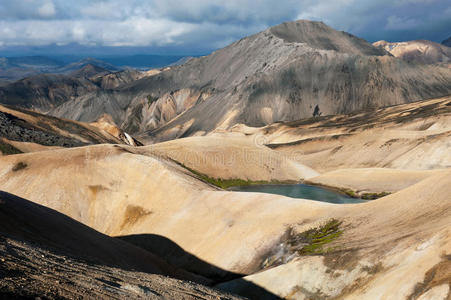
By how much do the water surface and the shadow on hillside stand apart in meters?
24.8

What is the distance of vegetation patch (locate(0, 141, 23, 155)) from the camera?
160 feet

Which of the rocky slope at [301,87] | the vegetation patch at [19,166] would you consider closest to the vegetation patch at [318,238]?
the vegetation patch at [19,166]

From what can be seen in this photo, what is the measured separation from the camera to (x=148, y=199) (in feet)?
140

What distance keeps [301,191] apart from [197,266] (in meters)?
31.4

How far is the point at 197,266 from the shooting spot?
104 ft

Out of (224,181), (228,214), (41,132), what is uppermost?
(41,132)

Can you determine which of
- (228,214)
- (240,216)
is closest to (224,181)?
(228,214)

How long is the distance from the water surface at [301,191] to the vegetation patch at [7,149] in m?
29.6

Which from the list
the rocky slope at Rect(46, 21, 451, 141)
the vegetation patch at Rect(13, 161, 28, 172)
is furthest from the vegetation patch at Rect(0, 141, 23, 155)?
the rocky slope at Rect(46, 21, 451, 141)

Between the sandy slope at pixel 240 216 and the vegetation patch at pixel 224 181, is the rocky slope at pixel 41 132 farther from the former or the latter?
the vegetation patch at pixel 224 181

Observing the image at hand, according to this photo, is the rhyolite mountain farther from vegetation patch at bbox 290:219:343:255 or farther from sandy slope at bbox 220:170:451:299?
sandy slope at bbox 220:170:451:299

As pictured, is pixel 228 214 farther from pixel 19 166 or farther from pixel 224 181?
pixel 224 181

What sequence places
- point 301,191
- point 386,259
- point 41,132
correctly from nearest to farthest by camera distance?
point 386,259 < point 301,191 < point 41,132

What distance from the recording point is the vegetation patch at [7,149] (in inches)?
1924
